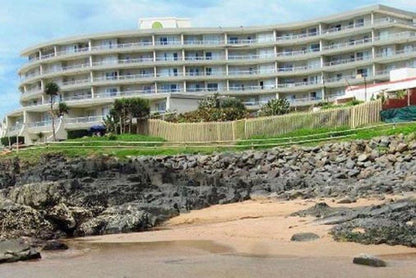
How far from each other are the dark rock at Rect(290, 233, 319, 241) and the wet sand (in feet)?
0.71

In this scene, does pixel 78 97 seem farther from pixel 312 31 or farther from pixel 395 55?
pixel 395 55

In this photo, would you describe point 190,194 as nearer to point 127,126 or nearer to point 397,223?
point 397,223

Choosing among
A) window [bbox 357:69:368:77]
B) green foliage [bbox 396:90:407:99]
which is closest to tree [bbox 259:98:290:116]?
green foliage [bbox 396:90:407:99]

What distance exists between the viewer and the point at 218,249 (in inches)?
658

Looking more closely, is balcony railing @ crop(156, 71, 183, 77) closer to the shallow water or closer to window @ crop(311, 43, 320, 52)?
window @ crop(311, 43, 320, 52)

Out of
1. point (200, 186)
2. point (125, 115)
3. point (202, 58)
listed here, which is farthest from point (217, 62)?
point (200, 186)

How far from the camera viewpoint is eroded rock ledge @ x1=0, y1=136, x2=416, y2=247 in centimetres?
2423

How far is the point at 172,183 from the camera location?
37.1m

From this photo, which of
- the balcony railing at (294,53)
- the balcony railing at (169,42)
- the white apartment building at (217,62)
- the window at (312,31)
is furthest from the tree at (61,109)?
the window at (312,31)

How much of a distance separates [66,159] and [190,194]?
1884 centimetres

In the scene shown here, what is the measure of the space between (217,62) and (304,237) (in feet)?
272

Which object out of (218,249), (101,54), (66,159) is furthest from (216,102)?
(218,249)

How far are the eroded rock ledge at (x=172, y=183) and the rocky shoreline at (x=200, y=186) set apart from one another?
0.17ft

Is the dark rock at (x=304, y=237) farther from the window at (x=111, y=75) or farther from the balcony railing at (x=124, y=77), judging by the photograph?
the window at (x=111, y=75)
